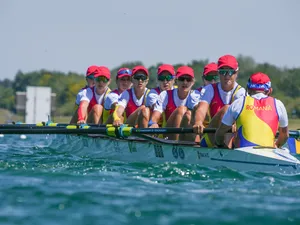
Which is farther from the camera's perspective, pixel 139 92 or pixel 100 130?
pixel 139 92

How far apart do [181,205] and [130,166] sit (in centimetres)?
340

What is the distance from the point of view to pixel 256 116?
8.38 meters

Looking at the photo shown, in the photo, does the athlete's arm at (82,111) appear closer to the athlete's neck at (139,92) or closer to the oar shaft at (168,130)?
the athlete's neck at (139,92)

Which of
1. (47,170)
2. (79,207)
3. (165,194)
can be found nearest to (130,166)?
(47,170)

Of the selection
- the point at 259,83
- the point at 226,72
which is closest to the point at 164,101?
the point at 226,72

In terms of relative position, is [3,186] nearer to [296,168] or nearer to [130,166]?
[130,166]

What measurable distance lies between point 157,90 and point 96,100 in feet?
8.66

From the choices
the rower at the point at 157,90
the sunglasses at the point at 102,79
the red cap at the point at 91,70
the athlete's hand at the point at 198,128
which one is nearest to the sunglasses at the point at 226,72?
the athlete's hand at the point at 198,128

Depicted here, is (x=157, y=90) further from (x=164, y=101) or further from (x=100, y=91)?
(x=100, y=91)

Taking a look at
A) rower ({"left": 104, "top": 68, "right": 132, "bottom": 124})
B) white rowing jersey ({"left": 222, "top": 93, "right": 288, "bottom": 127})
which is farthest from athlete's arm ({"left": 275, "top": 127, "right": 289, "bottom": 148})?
rower ({"left": 104, "top": 68, "right": 132, "bottom": 124})

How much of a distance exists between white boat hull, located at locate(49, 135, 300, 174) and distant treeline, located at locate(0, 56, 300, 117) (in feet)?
74.6

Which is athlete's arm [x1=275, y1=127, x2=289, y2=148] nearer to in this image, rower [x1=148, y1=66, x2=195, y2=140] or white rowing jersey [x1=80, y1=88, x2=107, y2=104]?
rower [x1=148, y1=66, x2=195, y2=140]

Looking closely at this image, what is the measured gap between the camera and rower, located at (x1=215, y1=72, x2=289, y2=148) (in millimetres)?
8391

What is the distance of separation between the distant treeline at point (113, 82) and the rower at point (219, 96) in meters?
24.0
